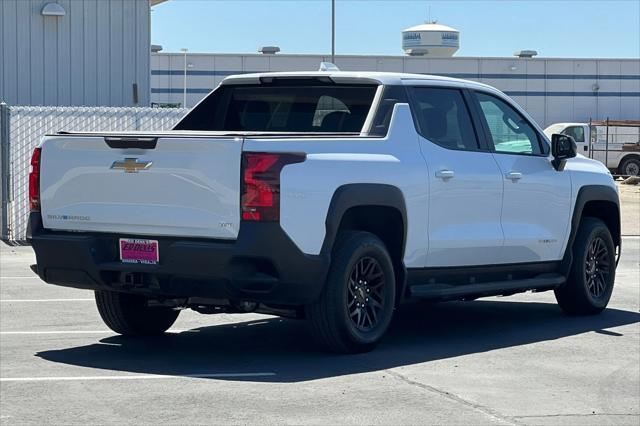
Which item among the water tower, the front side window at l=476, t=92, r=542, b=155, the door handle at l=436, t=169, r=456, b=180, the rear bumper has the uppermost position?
the water tower

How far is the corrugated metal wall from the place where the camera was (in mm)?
23062

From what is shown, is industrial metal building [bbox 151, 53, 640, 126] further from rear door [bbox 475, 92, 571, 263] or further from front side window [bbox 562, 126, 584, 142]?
rear door [bbox 475, 92, 571, 263]

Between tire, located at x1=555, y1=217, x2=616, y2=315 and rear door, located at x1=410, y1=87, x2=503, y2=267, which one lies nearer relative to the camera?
rear door, located at x1=410, y1=87, x2=503, y2=267

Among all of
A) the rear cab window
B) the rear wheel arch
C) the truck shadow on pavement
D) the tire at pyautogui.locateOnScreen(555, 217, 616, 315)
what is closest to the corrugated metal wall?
the truck shadow on pavement

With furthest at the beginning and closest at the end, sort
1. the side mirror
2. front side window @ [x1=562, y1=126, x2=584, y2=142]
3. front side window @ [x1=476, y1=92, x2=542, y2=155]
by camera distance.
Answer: front side window @ [x1=562, y1=126, x2=584, y2=142] < the side mirror < front side window @ [x1=476, y1=92, x2=542, y2=155]

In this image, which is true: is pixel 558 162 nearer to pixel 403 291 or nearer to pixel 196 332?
pixel 403 291

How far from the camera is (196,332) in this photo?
10.5 metres

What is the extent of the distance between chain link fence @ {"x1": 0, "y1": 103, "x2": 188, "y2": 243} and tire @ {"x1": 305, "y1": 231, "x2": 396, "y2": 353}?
1027cm

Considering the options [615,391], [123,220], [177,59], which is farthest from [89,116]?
[177,59]

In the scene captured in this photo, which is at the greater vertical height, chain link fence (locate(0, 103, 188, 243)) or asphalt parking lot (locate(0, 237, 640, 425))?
chain link fence (locate(0, 103, 188, 243))

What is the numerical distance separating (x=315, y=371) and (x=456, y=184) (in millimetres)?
2197

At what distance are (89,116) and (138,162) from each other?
34.2ft

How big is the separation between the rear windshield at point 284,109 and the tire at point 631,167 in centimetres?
3924

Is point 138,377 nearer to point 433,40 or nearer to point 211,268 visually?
point 211,268
